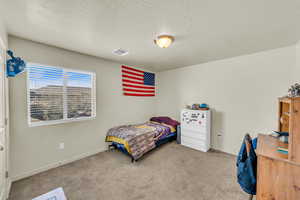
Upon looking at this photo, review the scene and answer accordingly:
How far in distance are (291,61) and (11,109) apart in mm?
5210

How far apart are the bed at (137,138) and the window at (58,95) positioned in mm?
784

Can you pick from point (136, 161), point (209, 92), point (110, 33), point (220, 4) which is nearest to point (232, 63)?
point (209, 92)

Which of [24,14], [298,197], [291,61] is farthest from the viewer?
[291,61]

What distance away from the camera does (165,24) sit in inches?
67.3

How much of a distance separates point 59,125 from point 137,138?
1655 mm

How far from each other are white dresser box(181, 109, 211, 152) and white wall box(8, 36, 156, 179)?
5.64 feet

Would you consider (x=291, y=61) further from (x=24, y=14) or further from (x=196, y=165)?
(x=24, y=14)

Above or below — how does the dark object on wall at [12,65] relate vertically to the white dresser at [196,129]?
above

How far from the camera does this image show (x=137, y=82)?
163 inches

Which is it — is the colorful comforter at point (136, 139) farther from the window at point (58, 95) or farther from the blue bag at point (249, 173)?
the blue bag at point (249, 173)

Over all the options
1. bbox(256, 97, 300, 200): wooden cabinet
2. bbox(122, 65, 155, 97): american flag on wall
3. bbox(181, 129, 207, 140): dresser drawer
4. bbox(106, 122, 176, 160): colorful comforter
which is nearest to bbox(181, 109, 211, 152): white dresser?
bbox(181, 129, 207, 140): dresser drawer

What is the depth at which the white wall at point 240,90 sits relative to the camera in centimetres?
257

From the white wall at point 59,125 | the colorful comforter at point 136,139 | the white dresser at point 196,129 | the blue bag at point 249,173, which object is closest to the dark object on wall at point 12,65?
the white wall at point 59,125

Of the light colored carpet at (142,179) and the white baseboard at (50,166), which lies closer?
the light colored carpet at (142,179)
